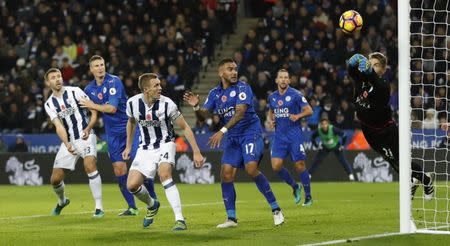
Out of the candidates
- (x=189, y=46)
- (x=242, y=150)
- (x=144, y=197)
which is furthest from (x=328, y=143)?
(x=144, y=197)

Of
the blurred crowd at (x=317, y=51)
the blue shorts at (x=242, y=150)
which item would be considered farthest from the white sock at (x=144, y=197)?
the blurred crowd at (x=317, y=51)

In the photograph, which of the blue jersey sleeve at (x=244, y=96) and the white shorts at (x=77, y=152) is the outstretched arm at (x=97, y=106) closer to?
the white shorts at (x=77, y=152)

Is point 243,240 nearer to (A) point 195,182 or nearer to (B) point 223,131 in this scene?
(B) point 223,131

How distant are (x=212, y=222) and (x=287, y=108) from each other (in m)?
4.01

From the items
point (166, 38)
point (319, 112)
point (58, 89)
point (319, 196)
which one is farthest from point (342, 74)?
point (58, 89)

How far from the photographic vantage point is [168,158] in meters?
11.4

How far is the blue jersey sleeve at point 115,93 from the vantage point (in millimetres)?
14133

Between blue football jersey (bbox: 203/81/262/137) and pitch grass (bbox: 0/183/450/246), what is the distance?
125cm

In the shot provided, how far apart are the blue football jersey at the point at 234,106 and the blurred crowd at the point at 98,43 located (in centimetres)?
1371

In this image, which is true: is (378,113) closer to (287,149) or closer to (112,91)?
(287,149)

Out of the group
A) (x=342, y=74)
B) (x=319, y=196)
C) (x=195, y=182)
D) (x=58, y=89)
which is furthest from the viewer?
(x=342, y=74)

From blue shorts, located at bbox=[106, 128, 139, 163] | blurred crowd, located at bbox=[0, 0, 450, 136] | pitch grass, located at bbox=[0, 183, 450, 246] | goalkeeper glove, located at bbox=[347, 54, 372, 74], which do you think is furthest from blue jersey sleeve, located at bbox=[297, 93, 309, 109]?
blurred crowd, located at bbox=[0, 0, 450, 136]

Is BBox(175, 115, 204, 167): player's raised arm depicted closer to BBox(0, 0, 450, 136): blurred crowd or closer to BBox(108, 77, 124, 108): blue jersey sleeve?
BBox(108, 77, 124, 108): blue jersey sleeve

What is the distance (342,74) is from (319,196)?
8.12 metres
